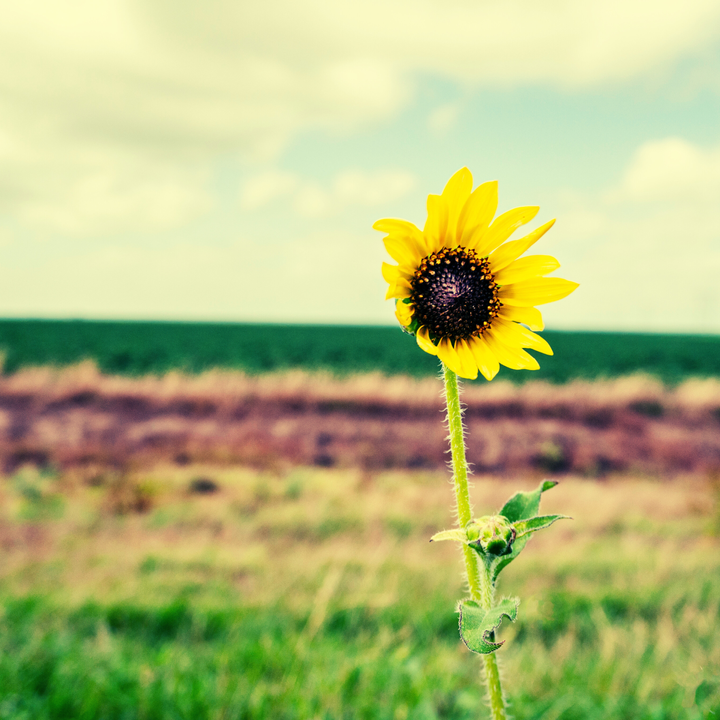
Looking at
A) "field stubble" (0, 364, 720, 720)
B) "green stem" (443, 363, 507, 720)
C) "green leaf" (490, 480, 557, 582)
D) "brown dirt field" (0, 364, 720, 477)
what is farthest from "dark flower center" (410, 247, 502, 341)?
"brown dirt field" (0, 364, 720, 477)

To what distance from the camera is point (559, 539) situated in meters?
7.12

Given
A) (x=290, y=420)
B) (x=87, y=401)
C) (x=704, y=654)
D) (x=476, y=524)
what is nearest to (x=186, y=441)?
(x=290, y=420)

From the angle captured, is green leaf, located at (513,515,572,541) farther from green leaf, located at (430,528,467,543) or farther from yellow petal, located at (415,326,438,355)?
yellow petal, located at (415,326,438,355)

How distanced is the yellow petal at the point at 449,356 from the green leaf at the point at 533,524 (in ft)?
0.90

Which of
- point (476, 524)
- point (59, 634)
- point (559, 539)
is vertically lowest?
point (559, 539)

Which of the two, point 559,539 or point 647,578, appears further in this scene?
point 559,539

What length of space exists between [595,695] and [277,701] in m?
1.76

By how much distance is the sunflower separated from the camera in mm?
1070

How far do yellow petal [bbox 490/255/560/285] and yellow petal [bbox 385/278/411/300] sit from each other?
20 centimetres

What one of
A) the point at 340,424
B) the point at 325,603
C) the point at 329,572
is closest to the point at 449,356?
the point at 325,603

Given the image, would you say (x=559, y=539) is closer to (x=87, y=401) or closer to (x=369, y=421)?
(x=369, y=421)

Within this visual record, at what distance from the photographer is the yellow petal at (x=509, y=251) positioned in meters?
1.10

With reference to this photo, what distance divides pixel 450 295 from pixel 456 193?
0.60 feet

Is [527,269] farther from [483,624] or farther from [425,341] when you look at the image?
[483,624]
